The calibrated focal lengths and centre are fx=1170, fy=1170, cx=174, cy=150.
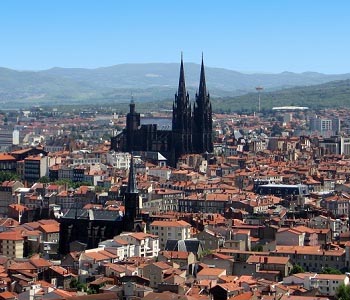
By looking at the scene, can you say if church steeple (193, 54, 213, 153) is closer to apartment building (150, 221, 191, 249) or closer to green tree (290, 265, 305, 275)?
apartment building (150, 221, 191, 249)

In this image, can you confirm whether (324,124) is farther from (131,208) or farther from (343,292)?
(343,292)

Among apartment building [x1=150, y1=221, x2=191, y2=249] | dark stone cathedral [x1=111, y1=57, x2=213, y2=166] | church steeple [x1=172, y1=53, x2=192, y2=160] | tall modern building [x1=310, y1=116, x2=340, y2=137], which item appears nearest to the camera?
apartment building [x1=150, y1=221, x2=191, y2=249]

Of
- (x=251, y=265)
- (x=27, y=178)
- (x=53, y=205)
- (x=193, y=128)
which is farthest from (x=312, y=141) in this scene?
(x=251, y=265)

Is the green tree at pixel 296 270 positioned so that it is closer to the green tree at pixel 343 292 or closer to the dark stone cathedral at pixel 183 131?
the green tree at pixel 343 292

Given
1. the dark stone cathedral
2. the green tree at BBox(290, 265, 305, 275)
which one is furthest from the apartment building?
the dark stone cathedral

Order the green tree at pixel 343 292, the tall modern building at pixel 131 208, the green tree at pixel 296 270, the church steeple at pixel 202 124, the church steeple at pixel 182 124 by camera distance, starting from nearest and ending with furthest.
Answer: the green tree at pixel 343 292
the green tree at pixel 296 270
the tall modern building at pixel 131 208
the church steeple at pixel 182 124
the church steeple at pixel 202 124

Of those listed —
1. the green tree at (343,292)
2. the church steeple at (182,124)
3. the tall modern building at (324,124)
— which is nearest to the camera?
the green tree at (343,292)

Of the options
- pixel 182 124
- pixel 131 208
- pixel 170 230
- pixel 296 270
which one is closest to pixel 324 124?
pixel 182 124

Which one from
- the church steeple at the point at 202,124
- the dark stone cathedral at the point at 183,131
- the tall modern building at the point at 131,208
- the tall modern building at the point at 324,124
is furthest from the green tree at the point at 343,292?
the tall modern building at the point at 324,124

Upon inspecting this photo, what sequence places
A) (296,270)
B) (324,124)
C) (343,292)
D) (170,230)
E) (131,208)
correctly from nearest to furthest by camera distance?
(343,292) < (296,270) < (131,208) < (170,230) < (324,124)
